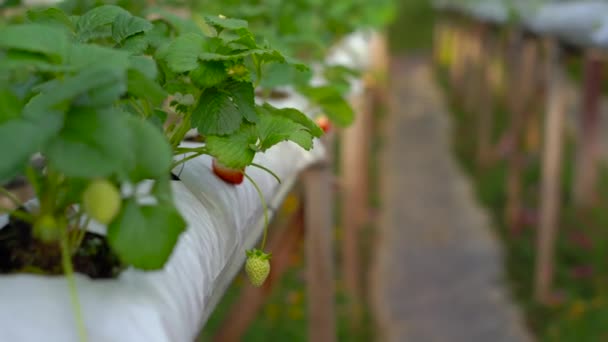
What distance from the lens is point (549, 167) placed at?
559 cm

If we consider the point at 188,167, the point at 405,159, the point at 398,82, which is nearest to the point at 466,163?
the point at 405,159

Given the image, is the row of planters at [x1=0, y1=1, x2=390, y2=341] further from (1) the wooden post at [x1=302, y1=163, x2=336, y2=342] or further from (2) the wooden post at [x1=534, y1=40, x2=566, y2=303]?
(2) the wooden post at [x1=534, y1=40, x2=566, y2=303]

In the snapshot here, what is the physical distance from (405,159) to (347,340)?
17.1 feet

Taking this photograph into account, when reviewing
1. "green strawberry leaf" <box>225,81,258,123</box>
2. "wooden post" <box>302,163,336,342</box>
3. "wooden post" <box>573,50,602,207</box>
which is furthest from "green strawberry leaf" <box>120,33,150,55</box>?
"wooden post" <box>573,50,602,207</box>

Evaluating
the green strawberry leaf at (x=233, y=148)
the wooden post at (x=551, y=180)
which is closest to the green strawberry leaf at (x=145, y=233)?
the green strawberry leaf at (x=233, y=148)

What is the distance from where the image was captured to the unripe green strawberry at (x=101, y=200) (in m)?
0.80

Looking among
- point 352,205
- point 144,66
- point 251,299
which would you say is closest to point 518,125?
point 352,205

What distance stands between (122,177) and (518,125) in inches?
276

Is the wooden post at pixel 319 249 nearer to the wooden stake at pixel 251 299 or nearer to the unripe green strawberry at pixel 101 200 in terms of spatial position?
the wooden stake at pixel 251 299

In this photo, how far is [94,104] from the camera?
0.81 metres

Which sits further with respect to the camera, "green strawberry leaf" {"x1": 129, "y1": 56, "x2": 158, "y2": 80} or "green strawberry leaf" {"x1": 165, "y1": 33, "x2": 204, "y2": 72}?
"green strawberry leaf" {"x1": 165, "y1": 33, "x2": 204, "y2": 72}

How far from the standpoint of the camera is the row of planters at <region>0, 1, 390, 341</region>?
802 mm

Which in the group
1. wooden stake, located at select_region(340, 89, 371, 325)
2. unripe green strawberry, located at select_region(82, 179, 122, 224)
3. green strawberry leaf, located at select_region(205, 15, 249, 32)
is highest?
green strawberry leaf, located at select_region(205, 15, 249, 32)

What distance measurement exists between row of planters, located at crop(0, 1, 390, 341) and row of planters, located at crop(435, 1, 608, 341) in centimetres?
367
